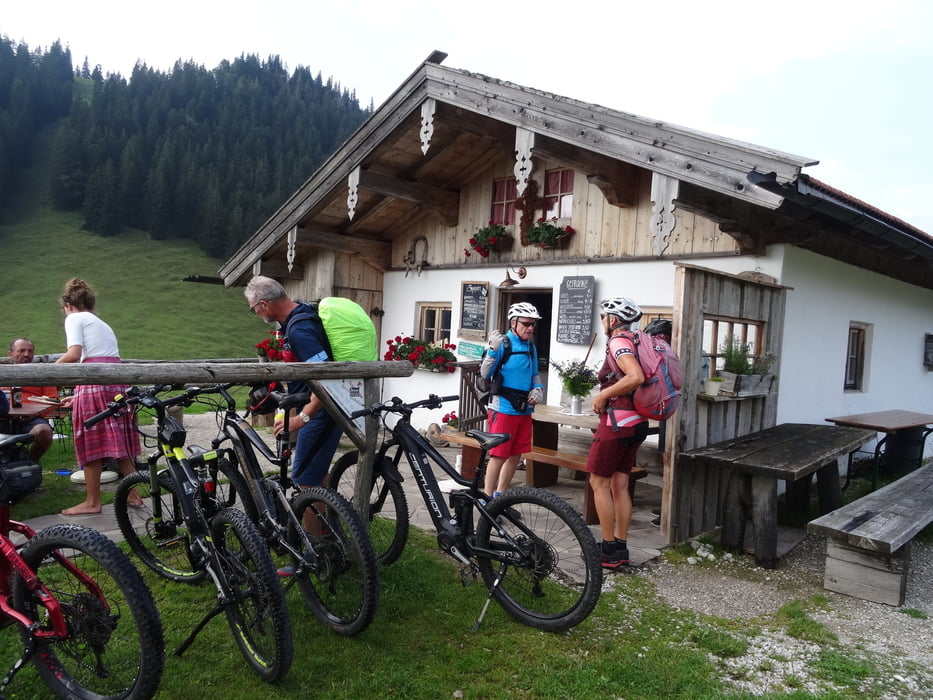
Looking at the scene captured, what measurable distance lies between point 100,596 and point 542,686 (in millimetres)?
1951

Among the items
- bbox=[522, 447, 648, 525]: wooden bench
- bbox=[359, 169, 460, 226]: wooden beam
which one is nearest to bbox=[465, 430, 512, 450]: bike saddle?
bbox=[522, 447, 648, 525]: wooden bench

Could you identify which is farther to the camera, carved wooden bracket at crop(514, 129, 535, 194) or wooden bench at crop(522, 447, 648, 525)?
carved wooden bracket at crop(514, 129, 535, 194)

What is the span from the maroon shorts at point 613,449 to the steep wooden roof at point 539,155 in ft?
6.46

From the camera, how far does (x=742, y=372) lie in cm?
570

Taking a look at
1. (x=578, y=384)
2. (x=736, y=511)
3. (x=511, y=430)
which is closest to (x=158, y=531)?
(x=511, y=430)

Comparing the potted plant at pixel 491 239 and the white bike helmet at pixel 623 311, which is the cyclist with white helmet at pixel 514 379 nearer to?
the white bike helmet at pixel 623 311

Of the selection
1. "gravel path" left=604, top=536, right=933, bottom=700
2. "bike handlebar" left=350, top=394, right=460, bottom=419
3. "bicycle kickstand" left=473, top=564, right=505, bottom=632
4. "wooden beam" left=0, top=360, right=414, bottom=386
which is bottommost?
"gravel path" left=604, top=536, right=933, bottom=700

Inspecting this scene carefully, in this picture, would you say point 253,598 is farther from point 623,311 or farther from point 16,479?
point 623,311

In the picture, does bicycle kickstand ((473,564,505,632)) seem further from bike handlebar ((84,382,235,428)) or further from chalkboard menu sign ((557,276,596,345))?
chalkboard menu sign ((557,276,596,345))

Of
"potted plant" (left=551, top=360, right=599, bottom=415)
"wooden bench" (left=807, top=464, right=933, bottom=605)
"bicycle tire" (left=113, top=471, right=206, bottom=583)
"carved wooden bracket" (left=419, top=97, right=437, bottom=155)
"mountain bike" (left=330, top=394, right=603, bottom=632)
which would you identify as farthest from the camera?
"carved wooden bracket" (left=419, top=97, right=437, bottom=155)

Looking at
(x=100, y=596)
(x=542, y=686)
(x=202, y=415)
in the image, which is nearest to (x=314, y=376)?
(x=100, y=596)

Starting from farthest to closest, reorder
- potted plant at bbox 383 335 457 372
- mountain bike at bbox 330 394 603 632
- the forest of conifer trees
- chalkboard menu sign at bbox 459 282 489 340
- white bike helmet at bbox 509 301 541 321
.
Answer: the forest of conifer trees < potted plant at bbox 383 335 457 372 < chalkboard menu sign at bbox 459 282 489 340 < white bike helmet at bbox 509 301 541 321 < mountain bike at bbox 330 394 603 632

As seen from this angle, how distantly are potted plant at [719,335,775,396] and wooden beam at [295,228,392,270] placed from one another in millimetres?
5990

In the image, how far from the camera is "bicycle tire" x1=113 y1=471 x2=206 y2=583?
369cm
